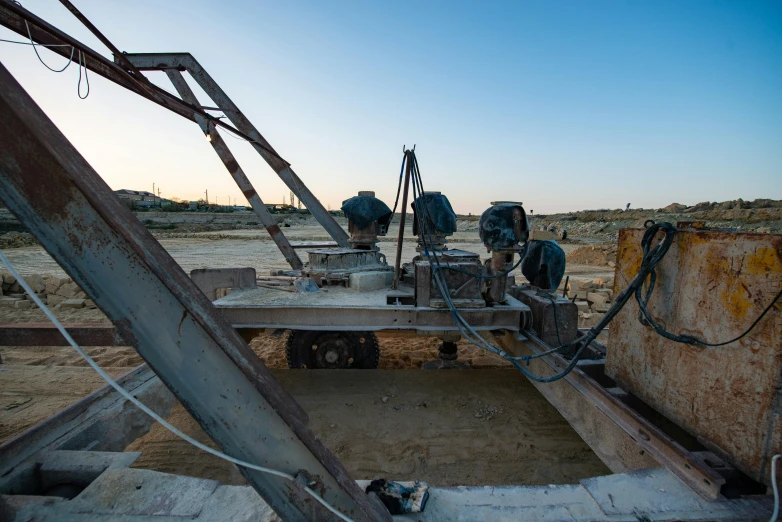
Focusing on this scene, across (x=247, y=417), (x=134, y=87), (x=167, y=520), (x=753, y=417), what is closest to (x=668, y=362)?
(x=753, y=417)

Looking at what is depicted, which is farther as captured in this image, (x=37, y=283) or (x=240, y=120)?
(x=37, y=283)

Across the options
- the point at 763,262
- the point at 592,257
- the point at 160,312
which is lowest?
the point at 592,257

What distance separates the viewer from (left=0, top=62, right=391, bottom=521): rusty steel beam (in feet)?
A: 4.26

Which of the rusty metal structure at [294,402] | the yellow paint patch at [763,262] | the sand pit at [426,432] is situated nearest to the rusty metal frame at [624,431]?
the rusty metal structure at [294,402]

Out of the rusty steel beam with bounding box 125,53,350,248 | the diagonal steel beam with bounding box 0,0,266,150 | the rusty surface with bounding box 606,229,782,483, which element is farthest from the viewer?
the rusty steel beam with bounding box 125,53,350,248

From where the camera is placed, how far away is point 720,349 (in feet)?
8.02

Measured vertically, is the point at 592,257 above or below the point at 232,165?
below

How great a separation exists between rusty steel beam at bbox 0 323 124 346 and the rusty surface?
14.9 ft

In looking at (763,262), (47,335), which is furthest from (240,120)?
(763,262)

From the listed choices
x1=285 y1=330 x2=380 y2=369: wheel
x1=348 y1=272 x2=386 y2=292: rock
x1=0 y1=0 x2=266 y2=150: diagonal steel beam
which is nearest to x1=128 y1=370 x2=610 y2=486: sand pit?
x1=285 y1=330 x2=380 y2=369: wheel

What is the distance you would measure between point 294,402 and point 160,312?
688mm

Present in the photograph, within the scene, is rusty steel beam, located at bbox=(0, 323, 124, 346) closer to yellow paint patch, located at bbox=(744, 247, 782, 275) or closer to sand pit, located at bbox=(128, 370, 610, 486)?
sand pit, located at bbox=(128, 370, 610, 486)

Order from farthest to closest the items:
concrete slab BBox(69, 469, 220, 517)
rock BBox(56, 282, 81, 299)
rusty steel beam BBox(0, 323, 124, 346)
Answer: rock BBox(56, 282, 81, 299)
rusty steel beam BBox(0, 323, 124, 346)
concrete slab BBox(69, 469, 220, 517)

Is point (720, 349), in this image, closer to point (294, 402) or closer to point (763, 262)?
point (763, 262)
